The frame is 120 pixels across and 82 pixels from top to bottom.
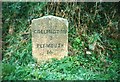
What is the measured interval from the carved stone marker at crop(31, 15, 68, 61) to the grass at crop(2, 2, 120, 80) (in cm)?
6

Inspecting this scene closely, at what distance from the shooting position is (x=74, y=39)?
3277mm

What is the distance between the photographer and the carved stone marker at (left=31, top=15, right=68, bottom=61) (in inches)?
128

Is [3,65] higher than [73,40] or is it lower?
lower

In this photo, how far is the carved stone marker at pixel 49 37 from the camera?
→ 10.7ft

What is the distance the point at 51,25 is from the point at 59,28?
0.10 meters

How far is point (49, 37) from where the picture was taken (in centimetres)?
326

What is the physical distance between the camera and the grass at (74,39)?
10.6ft

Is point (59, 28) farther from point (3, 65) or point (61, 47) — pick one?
point (3, 65)

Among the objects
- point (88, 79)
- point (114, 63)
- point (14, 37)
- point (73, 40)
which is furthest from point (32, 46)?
point (114, 63)

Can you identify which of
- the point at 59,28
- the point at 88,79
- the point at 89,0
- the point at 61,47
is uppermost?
the point at 89,0

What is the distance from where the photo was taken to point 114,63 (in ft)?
10.7

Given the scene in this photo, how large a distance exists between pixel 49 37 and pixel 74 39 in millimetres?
297

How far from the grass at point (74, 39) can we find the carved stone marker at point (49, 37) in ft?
0.19

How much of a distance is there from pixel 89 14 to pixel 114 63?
649mm
